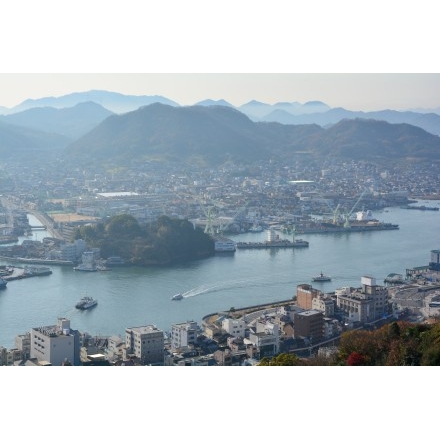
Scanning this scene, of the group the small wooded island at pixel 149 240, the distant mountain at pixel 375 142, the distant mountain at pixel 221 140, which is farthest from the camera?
the distant mountain at pixel 221 140

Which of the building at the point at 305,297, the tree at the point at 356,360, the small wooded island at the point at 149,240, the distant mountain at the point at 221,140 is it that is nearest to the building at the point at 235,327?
the building at the point at 305,297

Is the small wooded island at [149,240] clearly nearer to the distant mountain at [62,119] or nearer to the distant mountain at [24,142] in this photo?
the distant mountain at [62,119]

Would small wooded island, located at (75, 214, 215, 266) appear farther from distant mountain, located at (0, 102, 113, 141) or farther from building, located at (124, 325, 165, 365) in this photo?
distant mountain, located at (0, 102, 113, 141)

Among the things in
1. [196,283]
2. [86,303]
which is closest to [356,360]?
[86,303]

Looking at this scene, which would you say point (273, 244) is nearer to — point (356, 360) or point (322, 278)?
point (322, 278)

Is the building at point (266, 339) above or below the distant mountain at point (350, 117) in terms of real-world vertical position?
below

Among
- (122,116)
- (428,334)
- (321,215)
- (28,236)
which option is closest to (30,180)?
(122,116)

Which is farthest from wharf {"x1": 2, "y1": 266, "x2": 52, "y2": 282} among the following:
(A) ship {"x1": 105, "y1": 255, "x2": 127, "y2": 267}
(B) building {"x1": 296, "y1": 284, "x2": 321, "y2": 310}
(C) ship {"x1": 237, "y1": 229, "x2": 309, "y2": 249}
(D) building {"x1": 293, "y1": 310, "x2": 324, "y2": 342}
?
(D) building {"x1": 293, "y1": 310, "x2": 324, "y2": 342}
